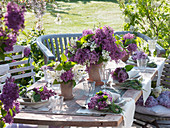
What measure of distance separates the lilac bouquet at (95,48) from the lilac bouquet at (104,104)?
498mm

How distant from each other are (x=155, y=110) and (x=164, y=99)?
0.21m

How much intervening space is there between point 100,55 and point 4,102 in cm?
128

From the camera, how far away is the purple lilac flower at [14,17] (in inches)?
50.4

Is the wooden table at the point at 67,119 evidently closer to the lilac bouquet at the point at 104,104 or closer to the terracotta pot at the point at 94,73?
the lilac bouquet at the point at 104,104

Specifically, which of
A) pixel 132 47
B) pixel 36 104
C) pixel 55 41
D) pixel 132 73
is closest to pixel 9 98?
pixel 36 104

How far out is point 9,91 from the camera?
56.2 inches

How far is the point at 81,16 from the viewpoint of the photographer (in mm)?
10938

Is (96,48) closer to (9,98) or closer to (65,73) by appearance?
(65,73)

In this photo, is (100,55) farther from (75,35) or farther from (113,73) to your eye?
(75,35)

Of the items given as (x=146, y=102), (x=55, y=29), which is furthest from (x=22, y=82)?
(x=55, y=29)

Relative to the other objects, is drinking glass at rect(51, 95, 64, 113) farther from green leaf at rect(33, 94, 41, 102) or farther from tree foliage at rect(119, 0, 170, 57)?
tree foliage at rect(119, 0, 170, 57)

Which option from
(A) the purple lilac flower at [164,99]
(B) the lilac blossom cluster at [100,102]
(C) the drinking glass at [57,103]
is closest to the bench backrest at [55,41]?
(A) the purple lilac flower at [164,99]

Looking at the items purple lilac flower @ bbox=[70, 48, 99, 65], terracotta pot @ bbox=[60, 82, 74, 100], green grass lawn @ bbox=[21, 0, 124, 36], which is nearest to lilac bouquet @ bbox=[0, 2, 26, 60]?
terracotta pot @ bbox=[60, 82, 74, 100]

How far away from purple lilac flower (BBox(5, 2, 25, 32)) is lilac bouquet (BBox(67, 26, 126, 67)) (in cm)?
119
